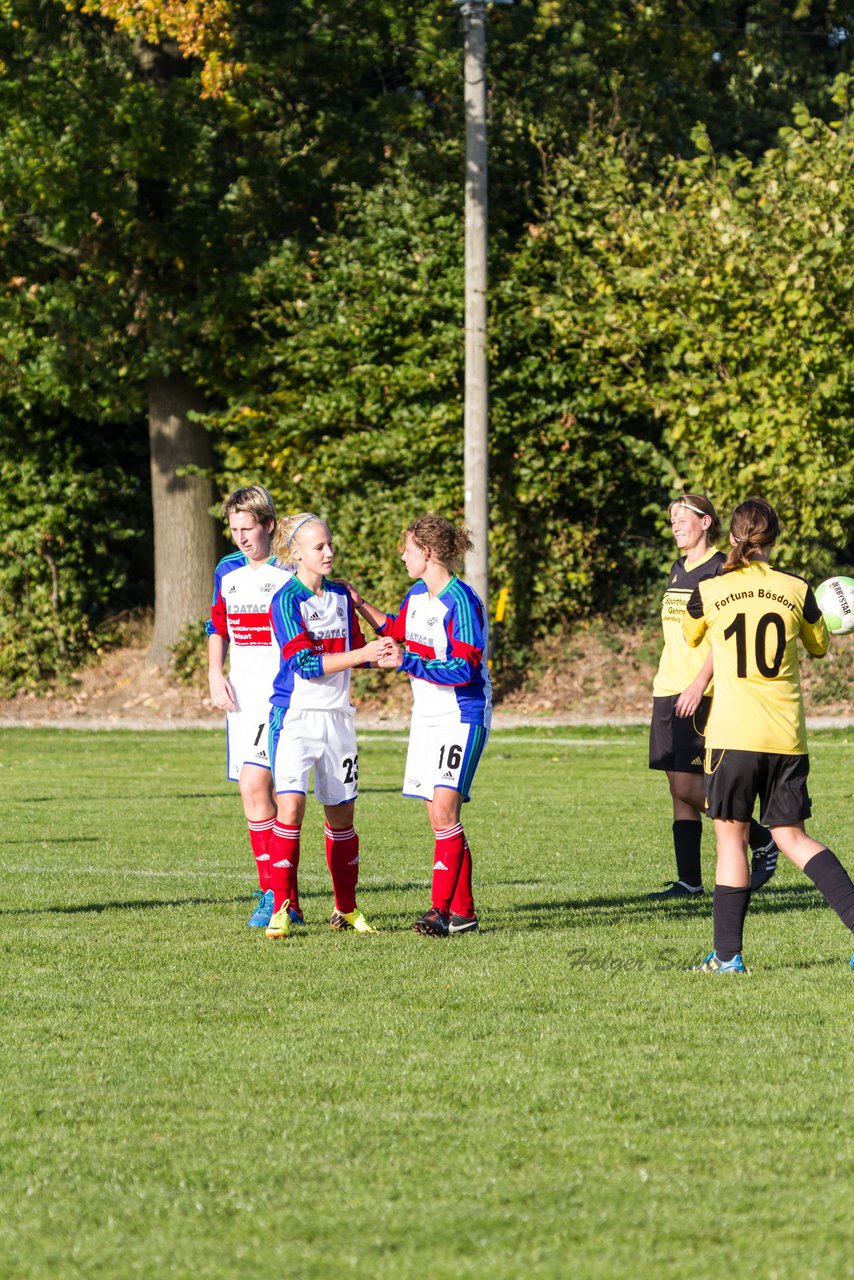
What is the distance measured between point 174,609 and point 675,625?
15968mm

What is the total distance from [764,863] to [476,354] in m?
12.6

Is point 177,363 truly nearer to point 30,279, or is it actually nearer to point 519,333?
point 30,279

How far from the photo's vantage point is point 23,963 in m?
7.44

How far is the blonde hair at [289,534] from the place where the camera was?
796cm

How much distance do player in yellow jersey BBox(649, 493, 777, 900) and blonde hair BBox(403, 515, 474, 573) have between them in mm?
1662

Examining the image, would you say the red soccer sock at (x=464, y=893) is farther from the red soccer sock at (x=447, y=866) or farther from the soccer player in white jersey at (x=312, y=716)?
the soccer player in white jersey at (x=312, y=716)

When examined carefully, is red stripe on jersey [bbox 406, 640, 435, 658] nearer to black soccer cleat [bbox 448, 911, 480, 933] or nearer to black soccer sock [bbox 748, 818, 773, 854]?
black soccer cleat [bbox 448, 911, 480, 933]

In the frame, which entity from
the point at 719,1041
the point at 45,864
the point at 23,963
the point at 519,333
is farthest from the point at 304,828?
the point at 519,333

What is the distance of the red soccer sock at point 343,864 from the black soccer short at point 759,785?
1952mm

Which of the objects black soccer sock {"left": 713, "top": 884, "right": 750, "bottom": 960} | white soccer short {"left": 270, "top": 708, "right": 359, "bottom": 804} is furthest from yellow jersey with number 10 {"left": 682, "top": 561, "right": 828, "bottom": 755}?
white soccer short {"left": 270, "top": 708, "right": 359, "bottom": 804}

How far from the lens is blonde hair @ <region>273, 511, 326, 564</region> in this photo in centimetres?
796

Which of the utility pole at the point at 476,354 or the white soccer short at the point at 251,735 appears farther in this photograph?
the utility pole at the point at 476,354

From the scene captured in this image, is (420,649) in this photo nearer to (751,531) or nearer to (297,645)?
(297,645)

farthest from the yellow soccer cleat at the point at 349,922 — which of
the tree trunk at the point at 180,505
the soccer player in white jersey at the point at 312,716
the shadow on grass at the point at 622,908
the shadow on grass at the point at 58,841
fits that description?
the tree trunk at the point at 180,505
